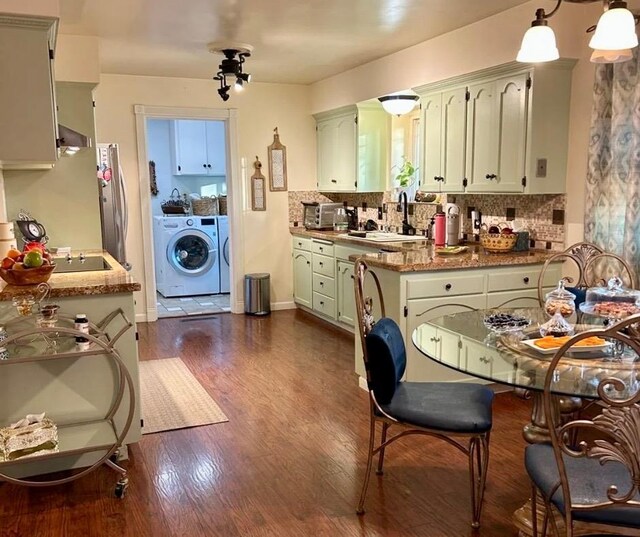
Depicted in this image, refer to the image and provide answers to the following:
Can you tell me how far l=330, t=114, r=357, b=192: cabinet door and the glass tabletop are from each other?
3.46m

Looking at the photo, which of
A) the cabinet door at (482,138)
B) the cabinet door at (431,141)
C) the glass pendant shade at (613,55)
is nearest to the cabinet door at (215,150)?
the cabinet door at (431,141)

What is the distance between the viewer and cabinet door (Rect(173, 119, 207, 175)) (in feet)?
25.1

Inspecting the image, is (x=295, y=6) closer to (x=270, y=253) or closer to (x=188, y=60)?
(x=188, y=60)

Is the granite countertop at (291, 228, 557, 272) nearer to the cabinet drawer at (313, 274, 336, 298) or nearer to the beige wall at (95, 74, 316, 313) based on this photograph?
the cabinet drawer at (313, 274, 336, 298)

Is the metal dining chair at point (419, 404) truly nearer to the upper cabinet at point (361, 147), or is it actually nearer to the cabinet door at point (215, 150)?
the upper cabinet at point (361, 147)

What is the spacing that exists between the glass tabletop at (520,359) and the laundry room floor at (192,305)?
432cm

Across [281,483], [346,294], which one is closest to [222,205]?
[346,294]

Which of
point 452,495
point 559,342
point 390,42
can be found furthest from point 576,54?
point 452,495

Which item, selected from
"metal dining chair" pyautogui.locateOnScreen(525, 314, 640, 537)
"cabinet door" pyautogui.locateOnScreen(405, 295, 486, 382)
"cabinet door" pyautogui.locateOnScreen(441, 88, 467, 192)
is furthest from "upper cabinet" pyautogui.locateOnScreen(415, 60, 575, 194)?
"metal dining chair" pyautogui.locateOnScreen(525, 314, 640, 537)

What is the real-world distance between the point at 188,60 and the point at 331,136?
1.68 m

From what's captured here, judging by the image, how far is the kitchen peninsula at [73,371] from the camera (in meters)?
2.66

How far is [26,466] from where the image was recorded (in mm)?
2715

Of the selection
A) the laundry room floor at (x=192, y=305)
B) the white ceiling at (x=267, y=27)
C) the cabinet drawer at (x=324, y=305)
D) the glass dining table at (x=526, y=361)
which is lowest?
the laundry room floor at (x=192, y=305)

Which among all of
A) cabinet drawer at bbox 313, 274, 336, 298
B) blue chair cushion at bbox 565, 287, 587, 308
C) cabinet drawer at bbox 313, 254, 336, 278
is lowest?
cabinet drawer at bbox 313, 274, 336, 298
